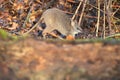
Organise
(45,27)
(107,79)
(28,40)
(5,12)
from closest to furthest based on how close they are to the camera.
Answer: (28,40) < (107,79) < (45,27) < (5,12)

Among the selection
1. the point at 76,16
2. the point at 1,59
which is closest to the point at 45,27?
the point at 76,16

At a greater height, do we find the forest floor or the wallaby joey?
the forest floor

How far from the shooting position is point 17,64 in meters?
2.98

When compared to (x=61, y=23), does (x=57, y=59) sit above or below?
above

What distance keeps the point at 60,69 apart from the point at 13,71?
378 millimetres

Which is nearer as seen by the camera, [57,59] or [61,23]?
[57,59]

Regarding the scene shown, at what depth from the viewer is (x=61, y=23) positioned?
779 cm

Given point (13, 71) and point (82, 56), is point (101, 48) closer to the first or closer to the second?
point (82, 56)

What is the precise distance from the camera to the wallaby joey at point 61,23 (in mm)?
7531

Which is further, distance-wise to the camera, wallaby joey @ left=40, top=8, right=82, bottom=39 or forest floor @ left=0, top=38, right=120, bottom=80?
wallaby joey @ left=40, top=8, right=82, bottom=39

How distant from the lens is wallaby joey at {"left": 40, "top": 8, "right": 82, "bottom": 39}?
297 inches

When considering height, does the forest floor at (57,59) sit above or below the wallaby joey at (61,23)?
above

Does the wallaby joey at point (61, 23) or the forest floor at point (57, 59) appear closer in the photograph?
the forest floor at point (57, 59)

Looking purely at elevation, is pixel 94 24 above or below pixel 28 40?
below
